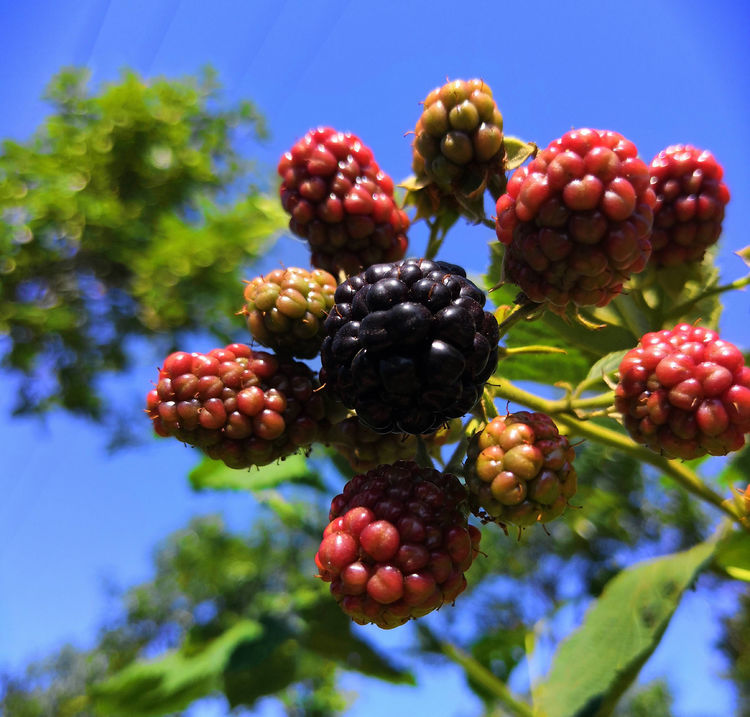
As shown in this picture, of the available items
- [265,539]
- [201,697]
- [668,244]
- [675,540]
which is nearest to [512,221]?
[668,244]

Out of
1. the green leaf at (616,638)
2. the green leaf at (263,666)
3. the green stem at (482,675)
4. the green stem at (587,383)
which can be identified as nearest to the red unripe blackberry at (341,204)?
the green stem at (587,383)

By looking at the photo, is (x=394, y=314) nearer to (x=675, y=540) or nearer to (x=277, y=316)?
(x=277, y=316)

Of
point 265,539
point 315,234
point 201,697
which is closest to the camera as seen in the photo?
point 315,234

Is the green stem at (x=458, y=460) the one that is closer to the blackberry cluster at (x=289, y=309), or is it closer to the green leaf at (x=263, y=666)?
the blackberry cluster at (x=289, y=309)

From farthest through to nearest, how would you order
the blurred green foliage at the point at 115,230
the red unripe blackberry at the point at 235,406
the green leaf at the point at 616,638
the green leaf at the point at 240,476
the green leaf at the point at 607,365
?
the blurred green foliage at the point at 115,230 < the green leaf at the point at 240,476 < the green leaf at the point at 616,638 < the green leaf at the point at 607,365 < the red unripe blackberry at the point at 235,406

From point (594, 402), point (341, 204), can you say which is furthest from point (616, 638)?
point (341, 204)

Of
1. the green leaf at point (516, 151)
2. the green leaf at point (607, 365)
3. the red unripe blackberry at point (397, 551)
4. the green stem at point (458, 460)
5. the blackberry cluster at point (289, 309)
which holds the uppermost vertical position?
the green leaf at point (516, 151)
